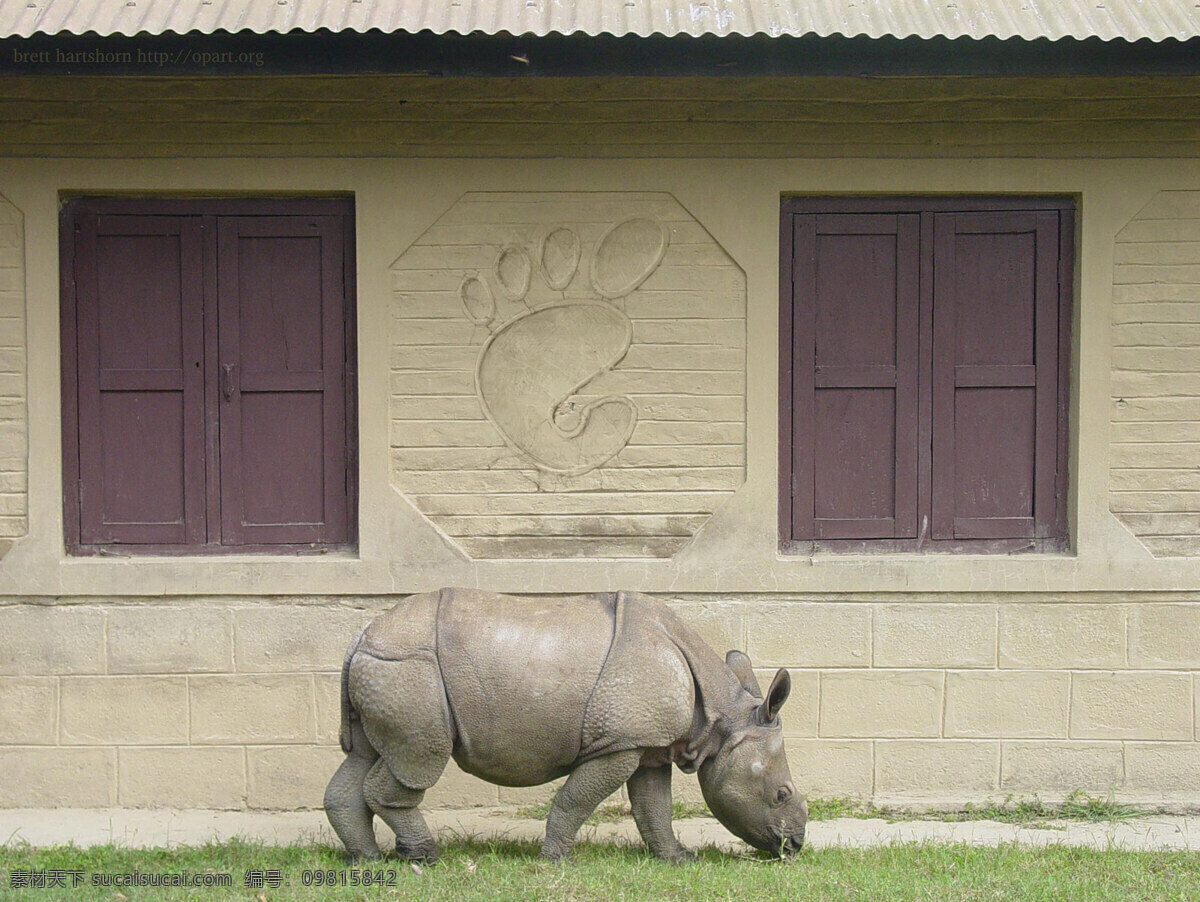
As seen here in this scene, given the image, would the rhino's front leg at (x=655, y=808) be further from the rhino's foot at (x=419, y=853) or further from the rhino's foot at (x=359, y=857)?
the rhino's foot at (x=359, y=857)

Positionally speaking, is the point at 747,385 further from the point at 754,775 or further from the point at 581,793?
the point at 581,793

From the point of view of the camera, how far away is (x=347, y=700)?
17.3ft

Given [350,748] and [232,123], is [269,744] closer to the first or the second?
[350,748]

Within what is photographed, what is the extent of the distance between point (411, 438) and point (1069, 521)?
11.5ft

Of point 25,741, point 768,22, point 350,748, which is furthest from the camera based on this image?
point 25,741

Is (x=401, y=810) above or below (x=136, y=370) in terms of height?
below

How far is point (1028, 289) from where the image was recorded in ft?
22.0

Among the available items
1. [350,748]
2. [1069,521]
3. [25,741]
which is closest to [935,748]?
[1069,521]

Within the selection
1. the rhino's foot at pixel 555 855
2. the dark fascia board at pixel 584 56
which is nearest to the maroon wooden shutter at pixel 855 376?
the dark fascia board at pixel 584 56

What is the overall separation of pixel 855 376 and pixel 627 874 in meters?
2.89

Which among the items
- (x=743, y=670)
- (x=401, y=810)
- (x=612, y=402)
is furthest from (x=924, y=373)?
(x=401, y=810)

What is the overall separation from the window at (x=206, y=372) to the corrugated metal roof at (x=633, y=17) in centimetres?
112

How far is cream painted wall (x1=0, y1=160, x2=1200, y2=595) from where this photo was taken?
644 centimetres

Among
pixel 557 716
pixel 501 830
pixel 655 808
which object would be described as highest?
pixel 557 716
